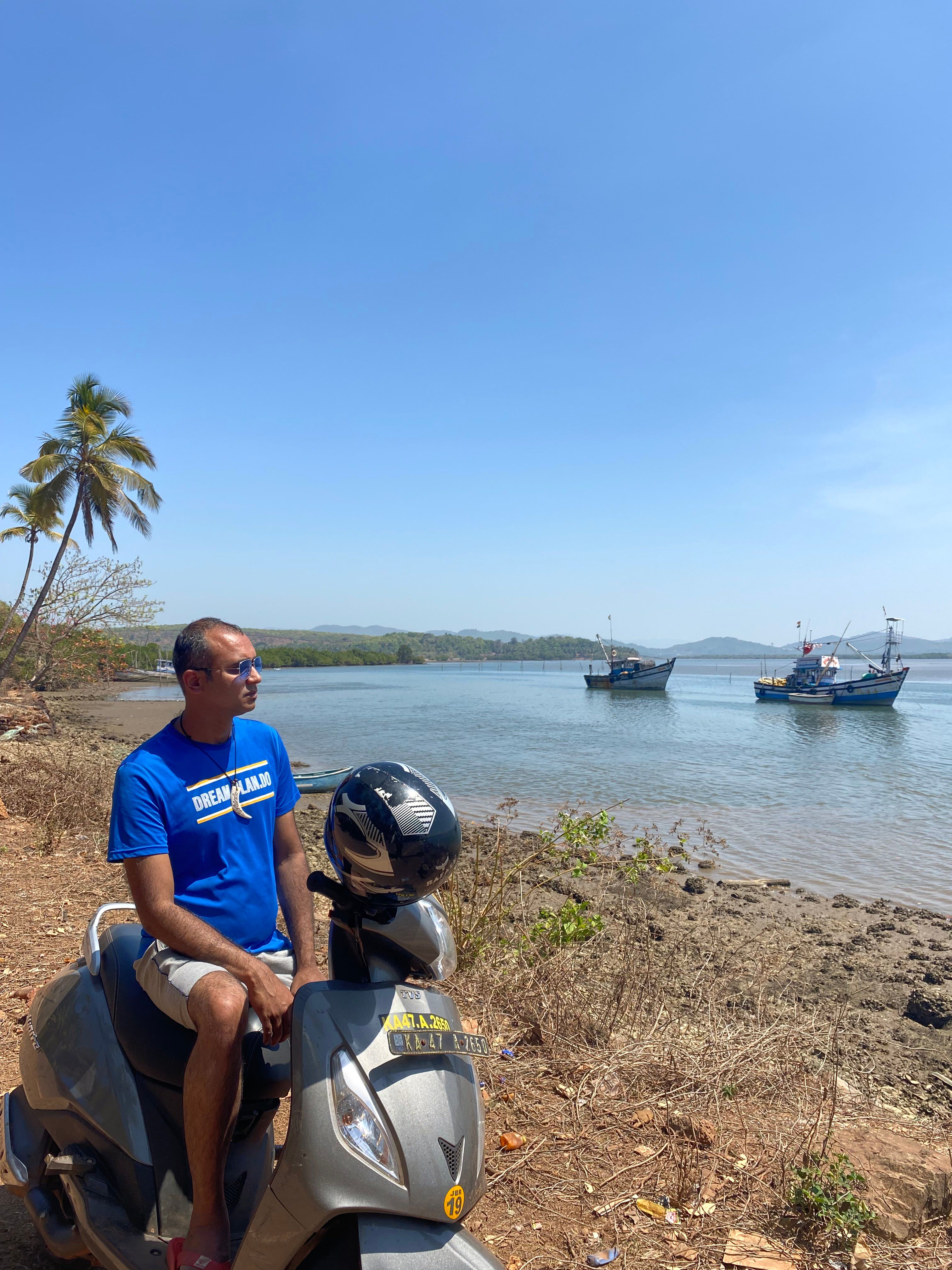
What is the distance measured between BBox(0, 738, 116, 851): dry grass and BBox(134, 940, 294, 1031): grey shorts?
5.36m

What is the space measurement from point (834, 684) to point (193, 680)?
52465 mm

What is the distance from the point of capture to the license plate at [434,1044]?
1.59 meters

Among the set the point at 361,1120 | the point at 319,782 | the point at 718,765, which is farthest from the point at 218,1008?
the point at 718,765

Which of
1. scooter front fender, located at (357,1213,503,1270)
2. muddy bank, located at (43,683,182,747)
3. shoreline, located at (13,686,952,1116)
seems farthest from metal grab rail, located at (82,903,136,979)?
muddy bank, located at (43,683,182,747)

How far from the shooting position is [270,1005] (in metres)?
1.83

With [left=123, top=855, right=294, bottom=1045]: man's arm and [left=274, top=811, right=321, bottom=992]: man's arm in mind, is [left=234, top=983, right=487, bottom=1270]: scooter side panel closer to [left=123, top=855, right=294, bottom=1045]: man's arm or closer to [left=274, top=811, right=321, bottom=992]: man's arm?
[left=123, top=855, right=294, bottom=1045]: man's arm

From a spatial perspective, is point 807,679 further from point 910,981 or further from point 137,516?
point 910,981

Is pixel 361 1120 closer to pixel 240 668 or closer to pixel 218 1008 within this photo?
pixel 218 1008

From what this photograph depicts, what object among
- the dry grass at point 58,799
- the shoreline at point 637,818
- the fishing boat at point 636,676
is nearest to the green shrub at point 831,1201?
the shoreline at point 637,818

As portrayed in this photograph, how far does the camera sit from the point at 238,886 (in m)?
2.25

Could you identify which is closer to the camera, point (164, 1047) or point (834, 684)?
point (164, 1047)

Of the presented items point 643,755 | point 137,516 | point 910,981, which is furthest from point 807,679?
point 910,981

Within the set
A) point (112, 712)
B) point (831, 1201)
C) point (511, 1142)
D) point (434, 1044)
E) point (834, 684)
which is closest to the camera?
point (434, 1044)

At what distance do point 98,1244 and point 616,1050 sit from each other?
2235 millimetres
